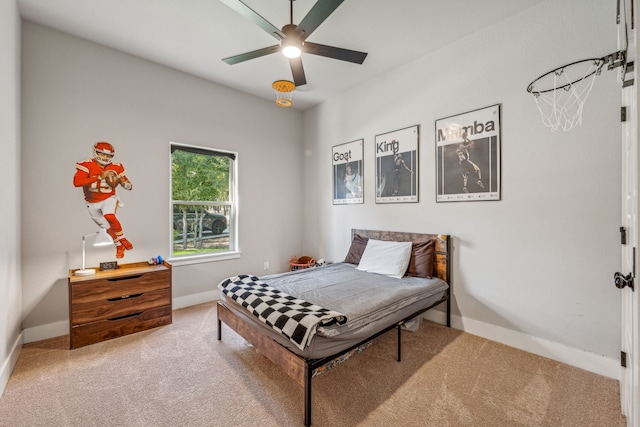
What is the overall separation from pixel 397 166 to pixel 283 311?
235 centimetres

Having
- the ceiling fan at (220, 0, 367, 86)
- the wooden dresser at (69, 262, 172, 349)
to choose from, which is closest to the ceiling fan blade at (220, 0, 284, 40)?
the ceiling fan at (220, 0, 367, 86)

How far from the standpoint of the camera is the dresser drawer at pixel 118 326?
97.3 inches

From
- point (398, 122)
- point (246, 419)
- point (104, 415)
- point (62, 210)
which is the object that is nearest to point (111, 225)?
point (62, 210)

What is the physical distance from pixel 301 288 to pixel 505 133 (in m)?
2.40

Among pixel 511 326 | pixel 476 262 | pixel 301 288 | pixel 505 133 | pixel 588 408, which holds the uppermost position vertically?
pixel 505 133

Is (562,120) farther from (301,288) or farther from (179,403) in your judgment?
(179,403)

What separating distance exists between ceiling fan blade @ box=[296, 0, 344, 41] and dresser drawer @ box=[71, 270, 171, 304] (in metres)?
2.67

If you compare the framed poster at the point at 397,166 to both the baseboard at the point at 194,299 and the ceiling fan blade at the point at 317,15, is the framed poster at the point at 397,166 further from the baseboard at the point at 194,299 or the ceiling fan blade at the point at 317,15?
the baseboard at the point at 194,299

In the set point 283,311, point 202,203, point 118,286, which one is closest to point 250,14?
point 283,311

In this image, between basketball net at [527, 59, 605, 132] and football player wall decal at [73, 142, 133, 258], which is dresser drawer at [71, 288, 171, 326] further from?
basketball net at [527, 59, 605, 132]

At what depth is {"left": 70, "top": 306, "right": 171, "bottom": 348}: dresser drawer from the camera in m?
2.47

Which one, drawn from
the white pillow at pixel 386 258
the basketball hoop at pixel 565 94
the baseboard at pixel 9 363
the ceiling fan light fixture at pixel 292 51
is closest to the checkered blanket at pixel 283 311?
the white pillow at pixel 386 258

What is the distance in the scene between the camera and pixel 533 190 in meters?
2.43

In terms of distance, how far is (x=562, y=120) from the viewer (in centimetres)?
227
